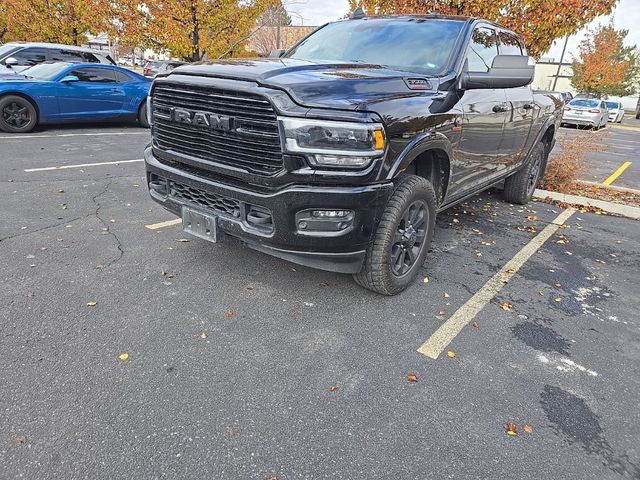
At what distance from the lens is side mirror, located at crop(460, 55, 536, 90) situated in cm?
353

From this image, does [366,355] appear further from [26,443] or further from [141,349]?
[26,443]

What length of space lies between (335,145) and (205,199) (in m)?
1.07

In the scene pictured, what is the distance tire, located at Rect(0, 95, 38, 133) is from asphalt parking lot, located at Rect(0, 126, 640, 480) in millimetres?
5977

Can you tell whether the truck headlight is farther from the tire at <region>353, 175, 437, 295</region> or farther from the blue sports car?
the blue sports car

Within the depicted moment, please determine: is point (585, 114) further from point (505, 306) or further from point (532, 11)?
point (505, 306)

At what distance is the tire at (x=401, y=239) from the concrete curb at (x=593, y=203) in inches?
158

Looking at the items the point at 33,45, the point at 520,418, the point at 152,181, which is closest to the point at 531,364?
the point at 520,418

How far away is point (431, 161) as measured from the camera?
3727mm

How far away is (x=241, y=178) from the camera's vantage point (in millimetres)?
2947

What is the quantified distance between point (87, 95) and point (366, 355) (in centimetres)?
993

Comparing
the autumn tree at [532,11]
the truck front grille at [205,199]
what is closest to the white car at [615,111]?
the autumn tree at [532,11]

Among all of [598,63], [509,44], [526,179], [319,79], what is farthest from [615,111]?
[319,79]

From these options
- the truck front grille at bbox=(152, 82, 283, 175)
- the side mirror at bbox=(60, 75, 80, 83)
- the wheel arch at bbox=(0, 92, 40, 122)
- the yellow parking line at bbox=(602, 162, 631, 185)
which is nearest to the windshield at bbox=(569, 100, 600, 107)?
the yellow parking line at bbox=(602, 162, 631, 185)

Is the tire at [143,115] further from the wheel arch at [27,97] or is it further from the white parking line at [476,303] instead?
the white parking line at [476,303]
